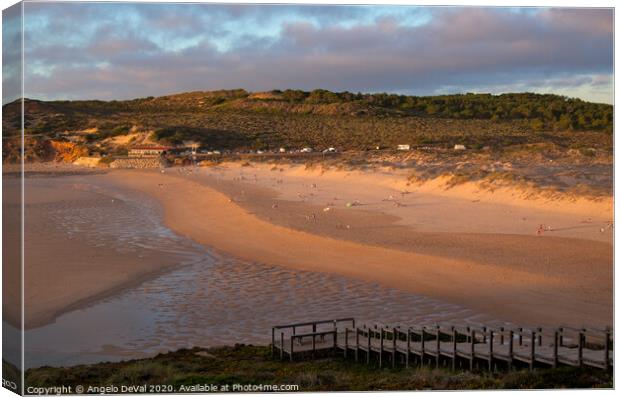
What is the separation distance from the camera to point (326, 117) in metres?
11.7

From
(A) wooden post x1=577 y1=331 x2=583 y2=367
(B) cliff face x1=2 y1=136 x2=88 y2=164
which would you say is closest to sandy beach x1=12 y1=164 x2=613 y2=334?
(B) cliff face x1=2 y1=136 x2=88 y2=164

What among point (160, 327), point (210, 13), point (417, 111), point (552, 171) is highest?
point (210, 13)

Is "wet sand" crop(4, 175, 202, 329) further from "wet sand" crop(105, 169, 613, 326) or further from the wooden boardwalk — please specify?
the wooden boardwalk

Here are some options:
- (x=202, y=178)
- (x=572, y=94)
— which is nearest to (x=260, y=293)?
(x=572, y=94)

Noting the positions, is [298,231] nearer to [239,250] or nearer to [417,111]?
[239,250]

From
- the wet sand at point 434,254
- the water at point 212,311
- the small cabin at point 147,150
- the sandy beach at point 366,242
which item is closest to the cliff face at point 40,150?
the sandy beach at point 366,242

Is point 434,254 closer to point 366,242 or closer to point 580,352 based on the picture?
point 366,242

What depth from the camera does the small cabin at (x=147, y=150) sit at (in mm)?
15095

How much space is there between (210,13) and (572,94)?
4288 millimetres

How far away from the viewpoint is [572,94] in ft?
32.7

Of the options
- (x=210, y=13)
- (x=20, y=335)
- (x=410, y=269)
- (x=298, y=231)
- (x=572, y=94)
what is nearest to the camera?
A: (x=20, y=335)

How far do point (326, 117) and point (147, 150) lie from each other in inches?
242

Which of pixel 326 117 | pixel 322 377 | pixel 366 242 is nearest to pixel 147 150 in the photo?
pixel 366 242

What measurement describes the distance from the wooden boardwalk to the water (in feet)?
3.87
